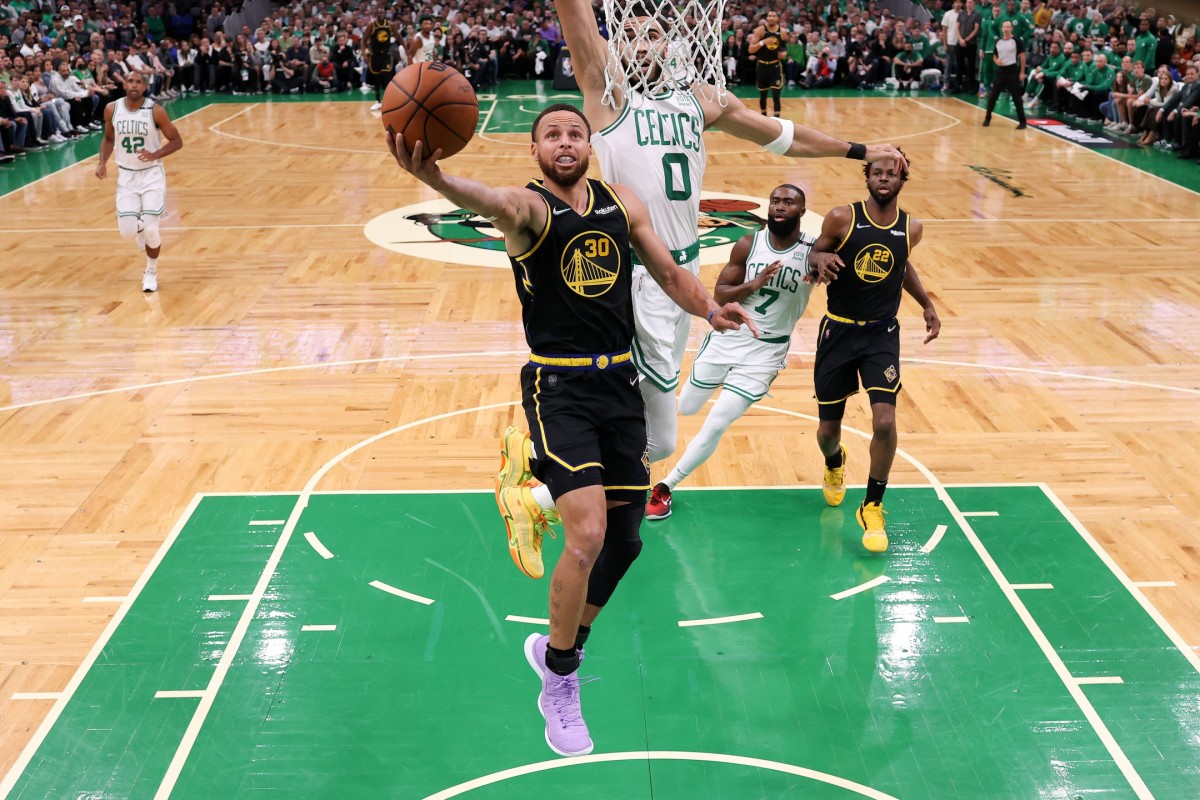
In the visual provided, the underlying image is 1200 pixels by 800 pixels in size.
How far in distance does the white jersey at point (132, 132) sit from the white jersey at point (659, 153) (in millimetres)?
6754

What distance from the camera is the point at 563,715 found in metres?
4.54

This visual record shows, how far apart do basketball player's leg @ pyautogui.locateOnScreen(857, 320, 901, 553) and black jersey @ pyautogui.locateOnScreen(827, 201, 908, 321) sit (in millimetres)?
120

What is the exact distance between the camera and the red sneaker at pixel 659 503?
666cm

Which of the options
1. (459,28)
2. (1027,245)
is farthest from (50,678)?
(459,28)

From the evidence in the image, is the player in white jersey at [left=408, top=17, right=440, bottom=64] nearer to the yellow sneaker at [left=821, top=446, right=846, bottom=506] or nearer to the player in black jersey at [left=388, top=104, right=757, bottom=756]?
the yellow sneaker at [left=821, top=446, right=846, bottom=506]

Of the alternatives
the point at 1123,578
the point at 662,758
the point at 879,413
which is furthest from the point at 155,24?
the point at 662,758

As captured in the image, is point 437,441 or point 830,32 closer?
point 437,441

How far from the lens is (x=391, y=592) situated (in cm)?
587

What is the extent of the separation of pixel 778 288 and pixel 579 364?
2.23 m

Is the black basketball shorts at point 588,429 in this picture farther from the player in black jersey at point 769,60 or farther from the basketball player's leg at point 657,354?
the player in black jersey at point 769,60

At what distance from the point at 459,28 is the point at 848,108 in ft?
32.3

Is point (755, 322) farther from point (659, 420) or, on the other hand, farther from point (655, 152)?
point (655, 152)

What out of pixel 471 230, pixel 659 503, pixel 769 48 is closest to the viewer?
pixel 659 503

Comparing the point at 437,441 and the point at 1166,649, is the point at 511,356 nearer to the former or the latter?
the point at 437,441
